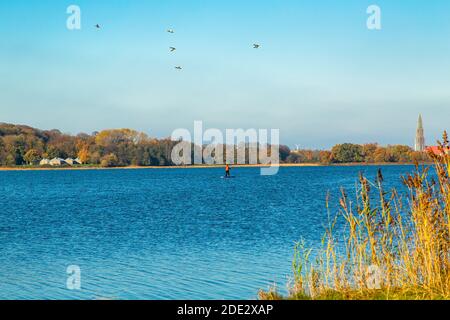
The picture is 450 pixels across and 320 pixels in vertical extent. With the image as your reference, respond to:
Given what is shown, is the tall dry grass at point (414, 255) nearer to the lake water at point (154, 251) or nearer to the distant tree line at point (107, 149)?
the lake water at point (154, 251)

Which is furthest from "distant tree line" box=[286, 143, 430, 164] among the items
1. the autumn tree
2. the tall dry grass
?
the tall dry grass

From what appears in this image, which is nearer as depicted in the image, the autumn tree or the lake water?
the lake water

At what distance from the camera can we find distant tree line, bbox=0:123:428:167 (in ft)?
560

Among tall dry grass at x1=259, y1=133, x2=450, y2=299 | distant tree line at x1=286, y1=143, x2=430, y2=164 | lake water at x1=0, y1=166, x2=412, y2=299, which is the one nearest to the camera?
tall dry grass at x1=259, y1=133, x2=450, y2=299

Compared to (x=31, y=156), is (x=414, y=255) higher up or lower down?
lower down

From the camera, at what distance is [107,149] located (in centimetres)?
17825

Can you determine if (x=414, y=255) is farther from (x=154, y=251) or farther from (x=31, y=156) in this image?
(x=31, y=156)

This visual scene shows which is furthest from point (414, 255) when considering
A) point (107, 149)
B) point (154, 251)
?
point (107, 149)

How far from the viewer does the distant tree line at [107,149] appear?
17075 centimetres

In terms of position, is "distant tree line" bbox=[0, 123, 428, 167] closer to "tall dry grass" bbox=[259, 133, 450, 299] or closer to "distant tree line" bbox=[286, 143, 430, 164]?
"distant tree line" bbox=[286, 143, 430, 164]

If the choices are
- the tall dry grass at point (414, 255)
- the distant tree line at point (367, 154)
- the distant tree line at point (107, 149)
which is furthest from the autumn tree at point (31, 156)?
the tall dry grass at point (414, 255)

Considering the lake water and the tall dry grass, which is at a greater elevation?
the tall dry grass

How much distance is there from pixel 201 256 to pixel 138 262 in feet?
6.35
